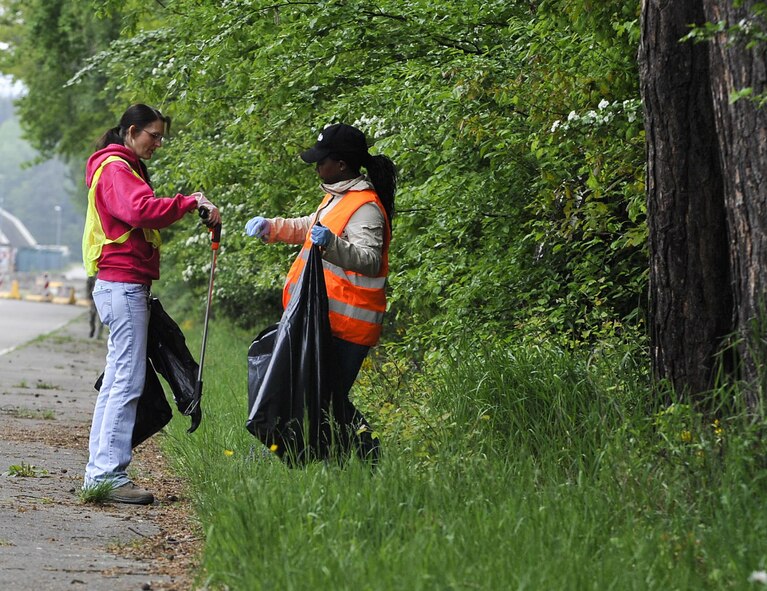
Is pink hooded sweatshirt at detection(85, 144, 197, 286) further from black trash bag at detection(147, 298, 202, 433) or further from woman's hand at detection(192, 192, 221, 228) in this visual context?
black trash bag at detection(147, 298, 202, 433)

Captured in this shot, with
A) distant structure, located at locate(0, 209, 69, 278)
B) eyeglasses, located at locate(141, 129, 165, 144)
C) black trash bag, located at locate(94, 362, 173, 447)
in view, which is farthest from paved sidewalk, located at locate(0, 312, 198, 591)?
distant structure, located at locate(0, 209, 69, 278)

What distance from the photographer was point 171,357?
23.5 feet

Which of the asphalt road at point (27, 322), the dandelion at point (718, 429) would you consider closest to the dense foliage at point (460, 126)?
the dandelion at point (718, 429)

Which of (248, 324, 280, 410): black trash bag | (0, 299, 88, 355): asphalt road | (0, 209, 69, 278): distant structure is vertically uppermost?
(248, 324, 280, 410): black trash bag

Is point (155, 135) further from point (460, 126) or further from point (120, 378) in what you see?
point (460, 126)

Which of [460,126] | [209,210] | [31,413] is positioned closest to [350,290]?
[209,210]

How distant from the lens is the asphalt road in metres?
23.9

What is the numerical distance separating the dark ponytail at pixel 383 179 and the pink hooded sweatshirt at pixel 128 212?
0.89 m

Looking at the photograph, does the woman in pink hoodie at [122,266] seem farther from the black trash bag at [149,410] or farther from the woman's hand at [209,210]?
the black trash bag at [149,410]

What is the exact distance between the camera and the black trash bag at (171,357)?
7145 mm

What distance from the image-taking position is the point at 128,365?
271 inches

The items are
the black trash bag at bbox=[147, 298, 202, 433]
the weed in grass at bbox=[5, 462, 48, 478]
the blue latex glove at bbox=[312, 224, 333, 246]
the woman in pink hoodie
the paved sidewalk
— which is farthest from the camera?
the weed in grass at bbox=[5, 462, 48, 478]

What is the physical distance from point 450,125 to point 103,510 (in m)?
3.44

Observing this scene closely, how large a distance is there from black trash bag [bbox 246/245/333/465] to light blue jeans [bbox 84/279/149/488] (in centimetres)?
108
